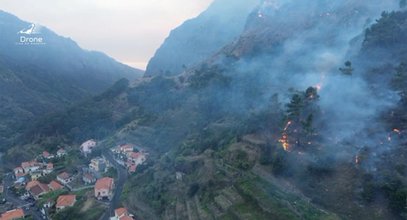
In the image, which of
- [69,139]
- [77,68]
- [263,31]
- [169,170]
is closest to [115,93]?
[69,139]


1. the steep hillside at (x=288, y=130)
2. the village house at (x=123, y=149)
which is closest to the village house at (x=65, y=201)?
the steep hillside at (x=288, y=130)

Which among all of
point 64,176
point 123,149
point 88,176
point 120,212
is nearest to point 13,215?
point 88,176

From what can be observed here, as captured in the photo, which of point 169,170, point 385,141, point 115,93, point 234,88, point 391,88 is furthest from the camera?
point 115,93

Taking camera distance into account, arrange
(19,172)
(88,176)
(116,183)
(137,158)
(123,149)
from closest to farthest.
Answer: (116,183) → (88,176) → (137,158) → (123,149) → (19,172)

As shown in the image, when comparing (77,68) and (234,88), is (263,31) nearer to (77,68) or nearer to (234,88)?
(234,88)

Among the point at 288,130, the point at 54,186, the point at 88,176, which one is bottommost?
the point at 54,186

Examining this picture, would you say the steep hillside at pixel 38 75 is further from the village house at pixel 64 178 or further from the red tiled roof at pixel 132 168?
the red tiled roof at pixel 132 168

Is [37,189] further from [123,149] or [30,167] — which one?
[123,149]
